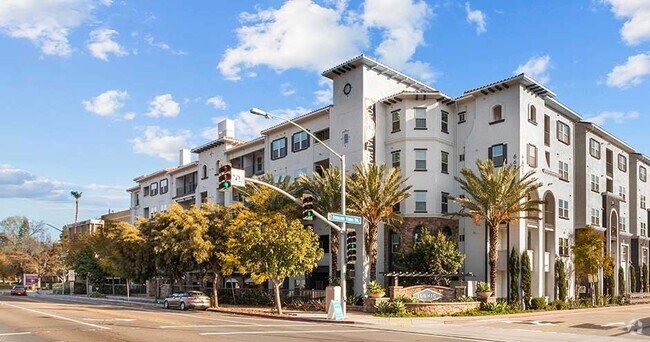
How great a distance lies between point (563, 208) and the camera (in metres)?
48.3

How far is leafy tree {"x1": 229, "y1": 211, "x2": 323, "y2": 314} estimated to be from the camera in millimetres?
35219

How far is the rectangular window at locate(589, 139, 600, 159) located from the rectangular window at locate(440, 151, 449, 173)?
1498 centimetres

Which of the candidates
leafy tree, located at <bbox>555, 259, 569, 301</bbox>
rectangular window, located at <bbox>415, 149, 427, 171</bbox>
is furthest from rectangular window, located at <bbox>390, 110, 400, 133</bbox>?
leafy tree, located at <bbox>555, 259, 569, 301</bbox>

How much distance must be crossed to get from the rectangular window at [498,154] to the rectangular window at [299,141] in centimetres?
1564

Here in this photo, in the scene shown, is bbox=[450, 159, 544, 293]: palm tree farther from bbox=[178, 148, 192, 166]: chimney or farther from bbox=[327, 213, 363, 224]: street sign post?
bbox=[178, 148, 192, 166]: chimney

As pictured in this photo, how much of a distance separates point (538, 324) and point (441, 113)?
19649 millimetres

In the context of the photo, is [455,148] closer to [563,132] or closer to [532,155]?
[532,155]

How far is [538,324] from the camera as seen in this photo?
29.7 meters

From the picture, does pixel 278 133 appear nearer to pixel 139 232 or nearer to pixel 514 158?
pixel 139 232

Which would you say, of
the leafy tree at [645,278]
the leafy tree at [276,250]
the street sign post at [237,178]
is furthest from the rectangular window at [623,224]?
the street sign post at [237,178]

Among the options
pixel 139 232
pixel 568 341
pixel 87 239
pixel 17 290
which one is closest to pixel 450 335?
pixel 568 341

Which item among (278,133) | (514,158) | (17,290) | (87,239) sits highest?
(278,133)

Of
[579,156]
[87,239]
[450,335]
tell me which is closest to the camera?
[450,335]

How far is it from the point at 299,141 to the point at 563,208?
70.9 feet
